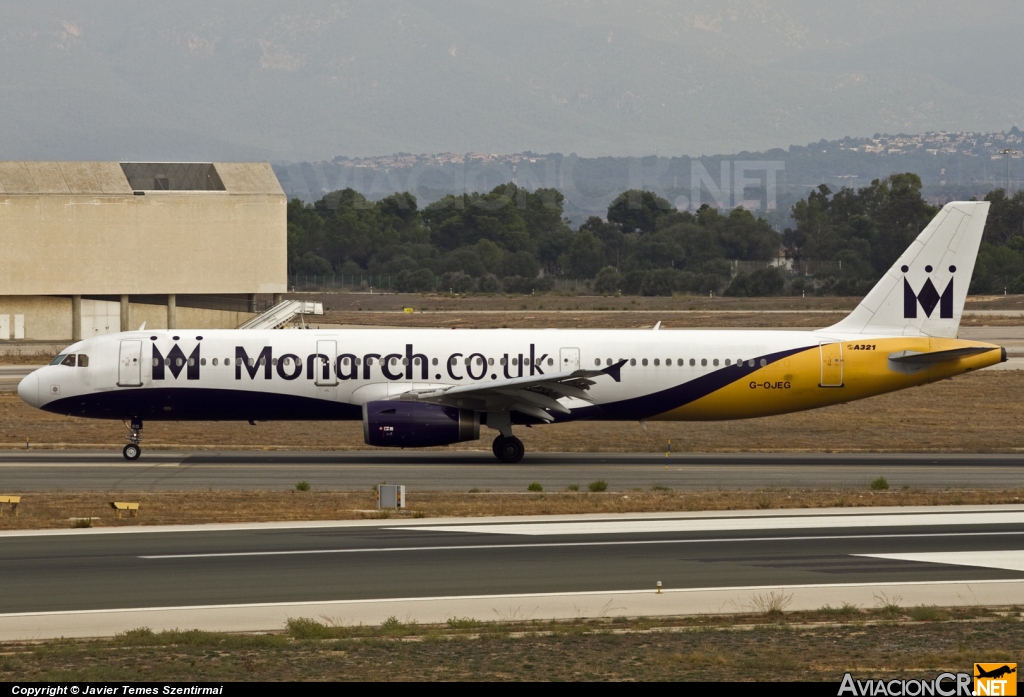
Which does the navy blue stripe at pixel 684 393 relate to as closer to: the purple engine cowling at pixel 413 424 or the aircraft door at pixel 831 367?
the aircraft door at pixel 831 367

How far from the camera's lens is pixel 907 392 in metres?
54.7

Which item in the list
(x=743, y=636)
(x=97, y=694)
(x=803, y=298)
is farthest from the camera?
(x=803, y=298)

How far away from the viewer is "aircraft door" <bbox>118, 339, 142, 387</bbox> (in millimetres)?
35094

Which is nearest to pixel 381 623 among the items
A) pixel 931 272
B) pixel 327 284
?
pixel 931 272

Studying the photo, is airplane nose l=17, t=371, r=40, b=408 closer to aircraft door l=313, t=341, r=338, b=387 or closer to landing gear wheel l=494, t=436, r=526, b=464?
aircraft door l=313, t=341, r=338, b=387

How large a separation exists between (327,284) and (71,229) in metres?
90.8

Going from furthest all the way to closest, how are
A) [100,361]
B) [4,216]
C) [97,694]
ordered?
[4,216], [100,361], [97,694]

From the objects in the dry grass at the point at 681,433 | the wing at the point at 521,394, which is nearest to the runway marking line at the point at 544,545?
the wing at the point at 521,394

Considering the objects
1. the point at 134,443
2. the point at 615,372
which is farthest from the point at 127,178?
the point at 615,372

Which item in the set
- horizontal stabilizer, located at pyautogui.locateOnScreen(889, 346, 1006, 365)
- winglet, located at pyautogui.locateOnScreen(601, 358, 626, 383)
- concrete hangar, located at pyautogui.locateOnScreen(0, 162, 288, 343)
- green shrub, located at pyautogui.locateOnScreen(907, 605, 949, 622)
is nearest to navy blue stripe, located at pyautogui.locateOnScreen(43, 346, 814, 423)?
winglet, located at pyautogui.locateOnScreen(601, 358, 626, 383)

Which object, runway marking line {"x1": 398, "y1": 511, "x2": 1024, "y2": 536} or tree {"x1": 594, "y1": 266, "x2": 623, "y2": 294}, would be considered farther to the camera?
tree {"x1": 594, "y1": 266, "x2": 623, "y2": 294}

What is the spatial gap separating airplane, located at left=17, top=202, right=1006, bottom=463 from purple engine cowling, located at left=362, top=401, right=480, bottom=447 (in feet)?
0.13

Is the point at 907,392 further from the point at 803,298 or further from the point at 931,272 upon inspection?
the point at 803,298

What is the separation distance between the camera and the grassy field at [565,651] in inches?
523
